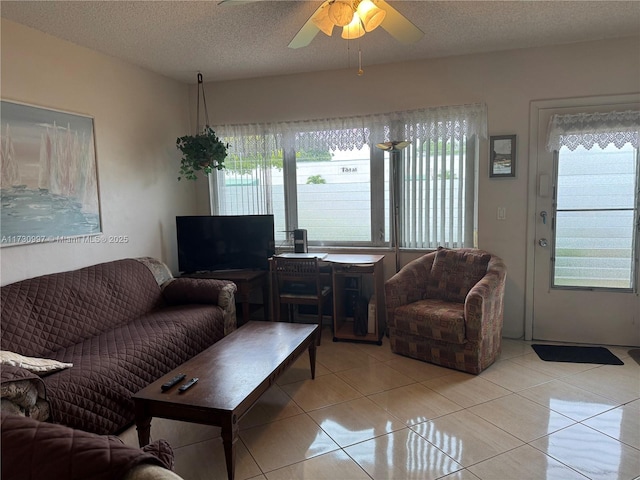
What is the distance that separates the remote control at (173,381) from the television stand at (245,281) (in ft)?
5.13

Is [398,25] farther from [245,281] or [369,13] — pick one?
[245,281]

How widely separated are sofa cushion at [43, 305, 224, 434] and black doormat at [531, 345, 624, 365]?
2.66 meters

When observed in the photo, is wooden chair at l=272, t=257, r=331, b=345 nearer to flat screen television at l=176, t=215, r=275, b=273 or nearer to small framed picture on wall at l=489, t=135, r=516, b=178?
flat screen television at l=176, t=215, r=275, b=273

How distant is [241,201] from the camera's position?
174 inches

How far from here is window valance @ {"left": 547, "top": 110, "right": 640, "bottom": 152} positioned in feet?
10.6

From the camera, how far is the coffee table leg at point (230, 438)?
1834 mm

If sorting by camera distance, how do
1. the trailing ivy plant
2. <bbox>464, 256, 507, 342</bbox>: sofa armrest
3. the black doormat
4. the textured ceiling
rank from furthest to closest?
the trailing ivy plant, the black doormat, <bbox>464, 256, 507, 342</bbox>: sofa armrest, the textured ceiling

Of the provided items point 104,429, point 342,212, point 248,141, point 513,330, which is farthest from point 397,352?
point 248,141

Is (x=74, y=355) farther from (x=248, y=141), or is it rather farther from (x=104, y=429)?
(x=248, y=141)

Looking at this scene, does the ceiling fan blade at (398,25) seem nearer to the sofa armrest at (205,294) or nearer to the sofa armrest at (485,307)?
the sofa armrest at (485,307)

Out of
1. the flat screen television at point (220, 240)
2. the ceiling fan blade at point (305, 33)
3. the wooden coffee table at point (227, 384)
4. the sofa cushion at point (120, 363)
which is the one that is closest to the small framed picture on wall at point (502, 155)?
the ceiling fan blade at point (305, 33)

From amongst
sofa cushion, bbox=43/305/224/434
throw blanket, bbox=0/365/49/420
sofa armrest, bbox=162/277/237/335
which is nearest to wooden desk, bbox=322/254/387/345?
sofa armrest, bbox=162/277/237/335

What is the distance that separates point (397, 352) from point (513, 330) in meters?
1.16

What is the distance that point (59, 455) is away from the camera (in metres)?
0.97
